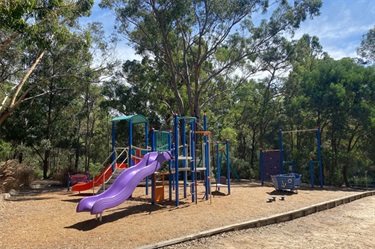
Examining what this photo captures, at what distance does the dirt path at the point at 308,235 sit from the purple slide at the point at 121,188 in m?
2.33

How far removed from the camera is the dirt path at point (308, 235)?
5.93 metres

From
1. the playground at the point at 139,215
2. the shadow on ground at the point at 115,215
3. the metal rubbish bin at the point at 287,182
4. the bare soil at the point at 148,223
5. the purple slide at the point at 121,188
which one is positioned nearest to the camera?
the bare soil at the point at 148,223

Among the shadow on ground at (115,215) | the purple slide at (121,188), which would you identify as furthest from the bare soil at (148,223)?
the purple slide at (121,188)

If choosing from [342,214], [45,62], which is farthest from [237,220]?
[45,62]

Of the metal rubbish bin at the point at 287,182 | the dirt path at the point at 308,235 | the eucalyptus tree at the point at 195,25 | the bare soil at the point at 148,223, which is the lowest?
the dirt path at the point at 308,235

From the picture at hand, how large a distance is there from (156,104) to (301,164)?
13.1 meters

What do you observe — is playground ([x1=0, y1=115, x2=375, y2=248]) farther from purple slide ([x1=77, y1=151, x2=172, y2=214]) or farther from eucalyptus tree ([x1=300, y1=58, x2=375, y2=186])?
eucalyptus tree ([x1=300, y1=58, x2=375, y2=186])

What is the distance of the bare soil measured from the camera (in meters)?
6.05

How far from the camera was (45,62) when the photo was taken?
21.4m

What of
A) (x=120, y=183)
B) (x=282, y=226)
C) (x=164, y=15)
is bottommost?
(x=282, y=226)

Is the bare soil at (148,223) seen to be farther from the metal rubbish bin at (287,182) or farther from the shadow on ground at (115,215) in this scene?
the metal rubbish bin at (287,182)

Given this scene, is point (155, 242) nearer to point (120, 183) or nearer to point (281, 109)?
point (120, 183)

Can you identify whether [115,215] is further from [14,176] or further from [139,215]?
[14,176]

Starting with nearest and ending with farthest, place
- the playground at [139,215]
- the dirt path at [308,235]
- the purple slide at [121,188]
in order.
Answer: the dirt path at [308,235]
the playground at [139,215]
the purple slide at [121,188]
